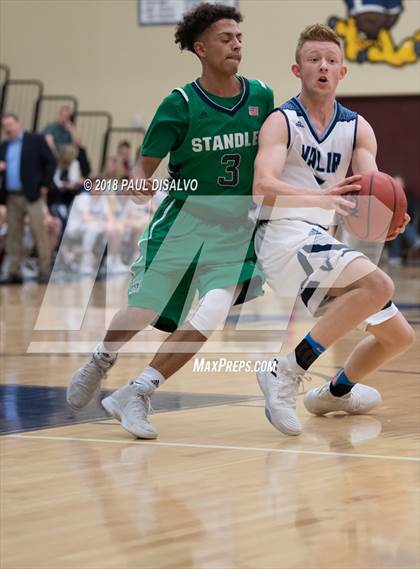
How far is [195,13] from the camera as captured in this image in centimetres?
503

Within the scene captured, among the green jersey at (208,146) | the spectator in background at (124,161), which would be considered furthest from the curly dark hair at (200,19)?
the spectator in background at (124,161)

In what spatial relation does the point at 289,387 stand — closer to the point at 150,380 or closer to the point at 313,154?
the point at 150,380

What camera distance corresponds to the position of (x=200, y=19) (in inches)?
197

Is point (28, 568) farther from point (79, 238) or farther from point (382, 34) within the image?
point (382, 34)

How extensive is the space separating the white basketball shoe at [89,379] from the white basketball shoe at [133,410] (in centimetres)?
22

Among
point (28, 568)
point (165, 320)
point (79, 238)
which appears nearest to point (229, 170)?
point (165, 320)

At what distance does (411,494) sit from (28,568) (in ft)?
4.24

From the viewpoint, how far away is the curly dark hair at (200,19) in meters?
4.99

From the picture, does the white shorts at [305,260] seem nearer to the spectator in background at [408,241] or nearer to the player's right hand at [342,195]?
the player's right hand at [342,195]

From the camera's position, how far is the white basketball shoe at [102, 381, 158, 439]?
4.73 metres

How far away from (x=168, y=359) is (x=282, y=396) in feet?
1.53

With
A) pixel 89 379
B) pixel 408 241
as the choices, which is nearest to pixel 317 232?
pixel 89 379

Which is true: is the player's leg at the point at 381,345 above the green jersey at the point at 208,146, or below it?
below

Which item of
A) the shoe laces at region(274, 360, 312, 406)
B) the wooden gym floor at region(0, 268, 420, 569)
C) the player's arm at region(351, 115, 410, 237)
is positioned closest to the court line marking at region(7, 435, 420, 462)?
the wooden gym floor at region(0, 268, 420, 569)
